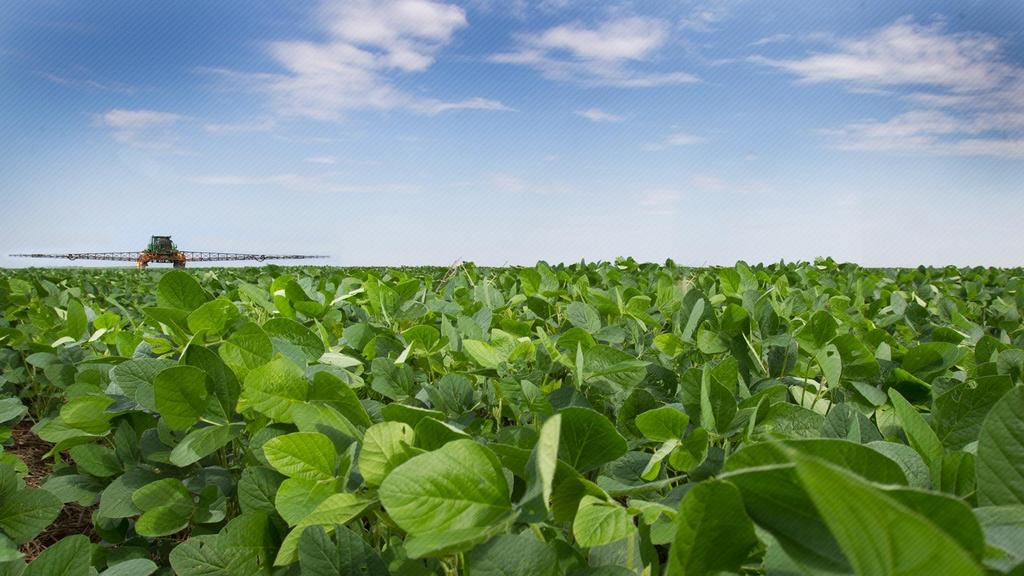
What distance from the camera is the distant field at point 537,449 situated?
1.88 feet

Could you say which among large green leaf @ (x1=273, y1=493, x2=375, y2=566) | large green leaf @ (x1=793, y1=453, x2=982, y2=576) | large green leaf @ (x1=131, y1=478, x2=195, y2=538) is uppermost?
large green leaf @ (x1=793, y1=453, x2=982, y2=576)

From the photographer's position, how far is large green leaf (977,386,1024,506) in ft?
2.15

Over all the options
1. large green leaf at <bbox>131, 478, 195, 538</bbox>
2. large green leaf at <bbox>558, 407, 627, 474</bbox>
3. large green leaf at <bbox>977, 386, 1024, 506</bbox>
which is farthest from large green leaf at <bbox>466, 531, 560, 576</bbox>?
large green leaf at <bbox>131, 478, 195, 538</bbox>

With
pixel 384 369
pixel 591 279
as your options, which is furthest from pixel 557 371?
pixel 591 279

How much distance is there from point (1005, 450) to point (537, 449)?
1.36 ft

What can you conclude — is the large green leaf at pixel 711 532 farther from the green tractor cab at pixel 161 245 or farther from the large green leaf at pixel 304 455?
the green tractor cab at pixel 161 245

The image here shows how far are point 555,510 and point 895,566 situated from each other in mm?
488

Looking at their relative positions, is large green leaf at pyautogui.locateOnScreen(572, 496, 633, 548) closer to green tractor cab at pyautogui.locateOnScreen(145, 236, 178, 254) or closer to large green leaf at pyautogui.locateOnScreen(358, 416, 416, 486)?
large green leaf at pyautogui.locateOnScreen(358, 416, 416, 486)

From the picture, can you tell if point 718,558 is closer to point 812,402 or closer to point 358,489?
point 358,489

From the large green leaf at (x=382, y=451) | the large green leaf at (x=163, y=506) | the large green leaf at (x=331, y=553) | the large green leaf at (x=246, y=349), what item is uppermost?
the large green leaf at (x=246, y=349)

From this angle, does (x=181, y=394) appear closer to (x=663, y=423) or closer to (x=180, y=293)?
(x=180, y=293)

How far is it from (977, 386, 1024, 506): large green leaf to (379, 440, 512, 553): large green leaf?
436 mm

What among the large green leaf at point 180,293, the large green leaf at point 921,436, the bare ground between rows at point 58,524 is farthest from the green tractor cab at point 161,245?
the large green leaf at point 921,436

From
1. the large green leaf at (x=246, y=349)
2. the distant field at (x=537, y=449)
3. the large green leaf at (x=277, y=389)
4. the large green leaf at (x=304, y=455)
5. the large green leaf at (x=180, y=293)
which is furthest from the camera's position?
the large green leaf at (x=180, y=293)
